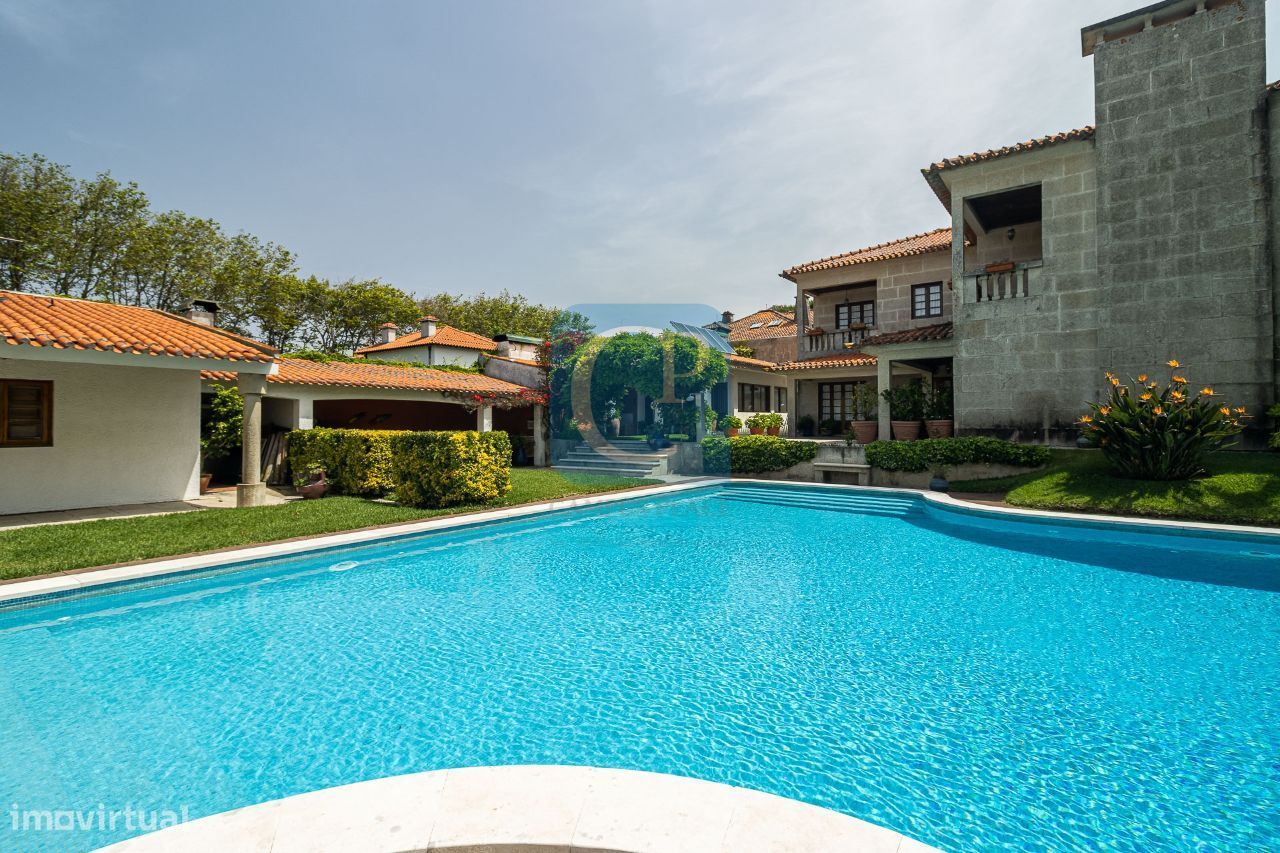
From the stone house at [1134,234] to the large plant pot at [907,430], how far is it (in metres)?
0.82

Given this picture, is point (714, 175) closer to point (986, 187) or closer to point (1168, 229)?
point (986, 187)

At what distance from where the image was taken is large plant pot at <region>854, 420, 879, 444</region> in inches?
718

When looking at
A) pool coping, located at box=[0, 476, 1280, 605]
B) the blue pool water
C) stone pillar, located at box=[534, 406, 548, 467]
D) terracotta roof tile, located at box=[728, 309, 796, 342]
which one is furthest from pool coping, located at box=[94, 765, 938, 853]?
terracotta roof tile, located at box=[728, 309, 796, 342]

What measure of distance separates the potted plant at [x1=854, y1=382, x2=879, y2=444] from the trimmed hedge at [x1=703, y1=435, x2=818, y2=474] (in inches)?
72.0

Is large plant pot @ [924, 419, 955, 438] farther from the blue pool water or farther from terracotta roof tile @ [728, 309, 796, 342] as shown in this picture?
terracotta roof tile @ [728, 309, 796, 342]

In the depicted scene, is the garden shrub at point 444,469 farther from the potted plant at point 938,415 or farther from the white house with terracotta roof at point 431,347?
the white house with terracotta roof at point 431,347

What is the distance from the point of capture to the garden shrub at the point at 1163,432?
1138cm

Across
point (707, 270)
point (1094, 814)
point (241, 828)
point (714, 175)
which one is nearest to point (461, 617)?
point (241, 828)

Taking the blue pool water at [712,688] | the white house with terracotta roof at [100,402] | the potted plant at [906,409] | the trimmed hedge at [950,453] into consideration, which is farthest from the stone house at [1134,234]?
the white house with terracotta roof at [100,402]

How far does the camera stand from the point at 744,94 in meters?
14.1

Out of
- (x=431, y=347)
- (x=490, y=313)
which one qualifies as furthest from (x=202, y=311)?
(x=490, y=313)

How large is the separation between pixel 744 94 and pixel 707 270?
1238 centimetres

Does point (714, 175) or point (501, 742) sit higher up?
point (714, 175)

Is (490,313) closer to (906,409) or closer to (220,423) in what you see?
(220,423)
